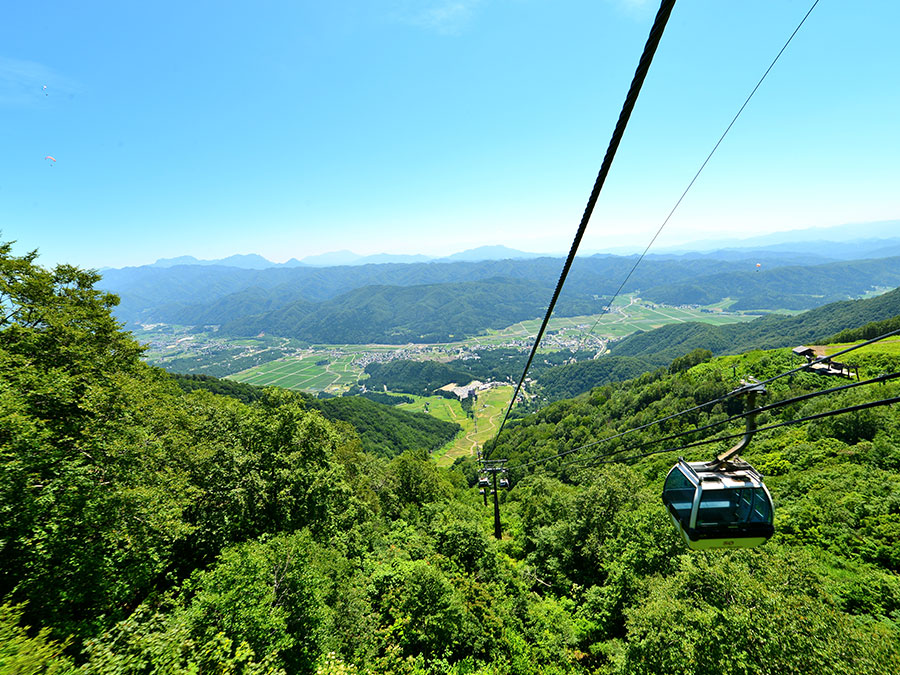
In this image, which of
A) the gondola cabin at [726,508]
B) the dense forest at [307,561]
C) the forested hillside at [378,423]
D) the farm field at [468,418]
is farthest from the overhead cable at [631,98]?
the farm field at [468,418]

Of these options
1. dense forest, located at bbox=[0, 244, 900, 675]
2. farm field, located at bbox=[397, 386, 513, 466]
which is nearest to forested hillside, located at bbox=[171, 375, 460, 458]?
farm field, located at bbox=[397, 386, 513, 466]

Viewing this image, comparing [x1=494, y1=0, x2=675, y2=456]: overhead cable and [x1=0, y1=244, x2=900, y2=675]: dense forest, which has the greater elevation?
[x1=494, y1=0, x2=675, y2=456]: overhead cable

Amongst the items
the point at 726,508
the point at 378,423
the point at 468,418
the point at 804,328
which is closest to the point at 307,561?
the point at 726,508

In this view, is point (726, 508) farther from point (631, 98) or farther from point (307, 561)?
point (307, 561)

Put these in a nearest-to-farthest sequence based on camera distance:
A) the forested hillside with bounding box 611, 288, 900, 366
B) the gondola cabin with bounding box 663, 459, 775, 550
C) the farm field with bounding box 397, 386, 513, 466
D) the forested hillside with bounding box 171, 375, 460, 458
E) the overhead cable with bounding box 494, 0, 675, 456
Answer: the overhead cable with bounding box 494, 0, 675, 456, the gondola cabin with bounding box 663, 459, 775, 550, the forested hillside with bounding box 171, 375, 460, 458, the farm field with bounding box 397, 386, 513, 466, the forested hillside with bounding box 611, 288, 900, 366

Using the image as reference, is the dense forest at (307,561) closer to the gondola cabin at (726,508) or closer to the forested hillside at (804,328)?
the gondola cabin at (726,508)

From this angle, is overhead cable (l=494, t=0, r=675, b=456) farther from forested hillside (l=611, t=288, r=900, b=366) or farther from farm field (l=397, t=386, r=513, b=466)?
forested hillside (l=611, t=288, r=900, b=366)

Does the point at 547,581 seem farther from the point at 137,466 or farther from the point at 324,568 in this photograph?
Answer: the point at 137,466
